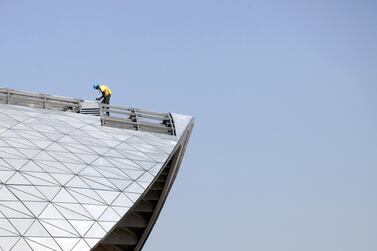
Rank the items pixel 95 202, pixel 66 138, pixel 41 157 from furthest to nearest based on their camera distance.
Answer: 1. pixel 66 138
2. pixel 41 157
3. pixel 95 202

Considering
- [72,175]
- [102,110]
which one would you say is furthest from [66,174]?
[102,110]

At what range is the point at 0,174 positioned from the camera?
2881cm

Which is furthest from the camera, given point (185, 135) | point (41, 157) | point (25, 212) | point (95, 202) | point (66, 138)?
A: point (185, 135)

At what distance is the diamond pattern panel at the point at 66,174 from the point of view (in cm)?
2681

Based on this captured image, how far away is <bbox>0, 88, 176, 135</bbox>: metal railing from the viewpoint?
38656 millimetres

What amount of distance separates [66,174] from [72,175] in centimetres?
29

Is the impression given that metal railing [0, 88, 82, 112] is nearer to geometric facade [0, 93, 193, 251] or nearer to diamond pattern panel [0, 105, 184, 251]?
geometric facade [0, 93, 193, 251]

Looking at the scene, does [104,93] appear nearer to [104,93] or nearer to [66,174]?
[104,93]

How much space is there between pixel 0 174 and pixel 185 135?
13424 millimetres

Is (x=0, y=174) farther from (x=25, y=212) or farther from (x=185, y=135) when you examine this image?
(x=185, y=135)

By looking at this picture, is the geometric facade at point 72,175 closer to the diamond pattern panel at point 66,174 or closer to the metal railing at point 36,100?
the diamond pattern panel at point 66,174

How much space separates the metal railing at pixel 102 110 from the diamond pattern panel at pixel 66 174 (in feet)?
3.33

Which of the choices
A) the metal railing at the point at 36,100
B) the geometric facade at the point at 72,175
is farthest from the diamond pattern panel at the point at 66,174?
the metal railing at the point at 36,100

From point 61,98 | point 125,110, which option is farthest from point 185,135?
point 61,98
